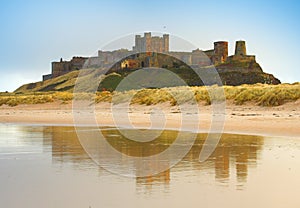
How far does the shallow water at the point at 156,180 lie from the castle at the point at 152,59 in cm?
9060

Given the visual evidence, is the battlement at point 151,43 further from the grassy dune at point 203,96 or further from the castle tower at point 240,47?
the grassy dune at point 203,96

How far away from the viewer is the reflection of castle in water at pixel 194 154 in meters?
8.12

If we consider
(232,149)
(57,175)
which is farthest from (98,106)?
(57,175)

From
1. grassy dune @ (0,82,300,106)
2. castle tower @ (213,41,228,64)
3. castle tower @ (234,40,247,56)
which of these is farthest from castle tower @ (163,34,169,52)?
grassy dune @ (0,82,300,106)

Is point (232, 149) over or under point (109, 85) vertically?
under

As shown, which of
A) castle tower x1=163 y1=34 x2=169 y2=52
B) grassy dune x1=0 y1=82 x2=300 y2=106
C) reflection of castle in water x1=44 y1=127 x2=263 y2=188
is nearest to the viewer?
reflection of castle in water x1=44 y1=127 x2=263 y2=188

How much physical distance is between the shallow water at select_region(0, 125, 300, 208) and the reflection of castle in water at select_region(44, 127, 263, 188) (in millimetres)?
16

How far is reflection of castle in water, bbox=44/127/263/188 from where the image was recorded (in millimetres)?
8117

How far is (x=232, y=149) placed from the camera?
1176 cm

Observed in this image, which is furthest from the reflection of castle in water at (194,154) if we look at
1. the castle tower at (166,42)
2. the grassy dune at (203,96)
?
the castle tower at (166,42)

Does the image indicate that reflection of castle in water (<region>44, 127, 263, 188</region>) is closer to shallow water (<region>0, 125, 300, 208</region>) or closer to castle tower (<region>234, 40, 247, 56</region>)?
shallow water (<region>0, 125, 300, 208</region>)

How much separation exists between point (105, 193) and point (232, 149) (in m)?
5.58

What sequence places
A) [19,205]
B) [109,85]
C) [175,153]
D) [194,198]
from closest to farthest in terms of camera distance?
[19,205]
[194,198]
[175,153]
[109,85]

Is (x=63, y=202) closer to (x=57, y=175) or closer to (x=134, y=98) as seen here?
(x=57, y=175)
